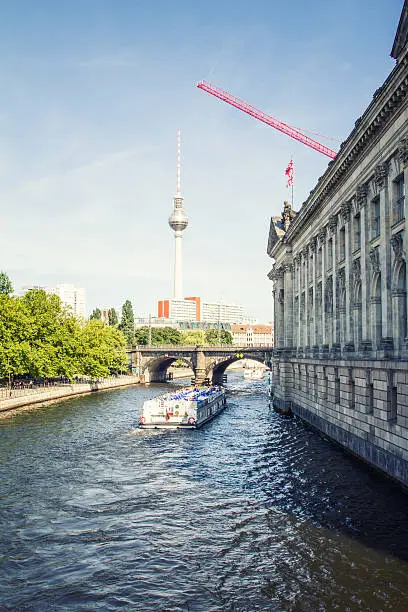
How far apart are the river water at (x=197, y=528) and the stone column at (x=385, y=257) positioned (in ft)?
29.5

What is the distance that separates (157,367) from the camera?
539ft

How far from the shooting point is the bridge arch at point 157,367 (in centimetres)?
15105

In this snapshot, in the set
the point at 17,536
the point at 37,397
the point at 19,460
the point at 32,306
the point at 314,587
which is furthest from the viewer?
the point at 32,306

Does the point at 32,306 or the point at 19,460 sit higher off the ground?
the point at 32,306

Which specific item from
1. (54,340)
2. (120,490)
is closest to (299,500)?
(120,490)

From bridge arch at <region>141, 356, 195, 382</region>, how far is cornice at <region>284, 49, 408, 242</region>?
94726 mm

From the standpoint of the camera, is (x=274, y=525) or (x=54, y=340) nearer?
(x=274, y=525)

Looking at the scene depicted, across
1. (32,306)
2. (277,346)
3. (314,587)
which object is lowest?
(314,587)

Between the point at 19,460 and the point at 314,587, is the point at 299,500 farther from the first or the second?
the point at 19,460

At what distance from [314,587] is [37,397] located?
2817 inches

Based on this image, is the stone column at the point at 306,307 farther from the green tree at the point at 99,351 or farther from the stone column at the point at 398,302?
the green tree at the point at 99,351

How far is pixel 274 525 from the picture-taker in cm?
3045

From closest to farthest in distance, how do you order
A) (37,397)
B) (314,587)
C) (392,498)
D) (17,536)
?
(314,587) < (17,536) < (392,498) < (37,397)

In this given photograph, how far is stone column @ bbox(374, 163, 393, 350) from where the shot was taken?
38.8 meters
